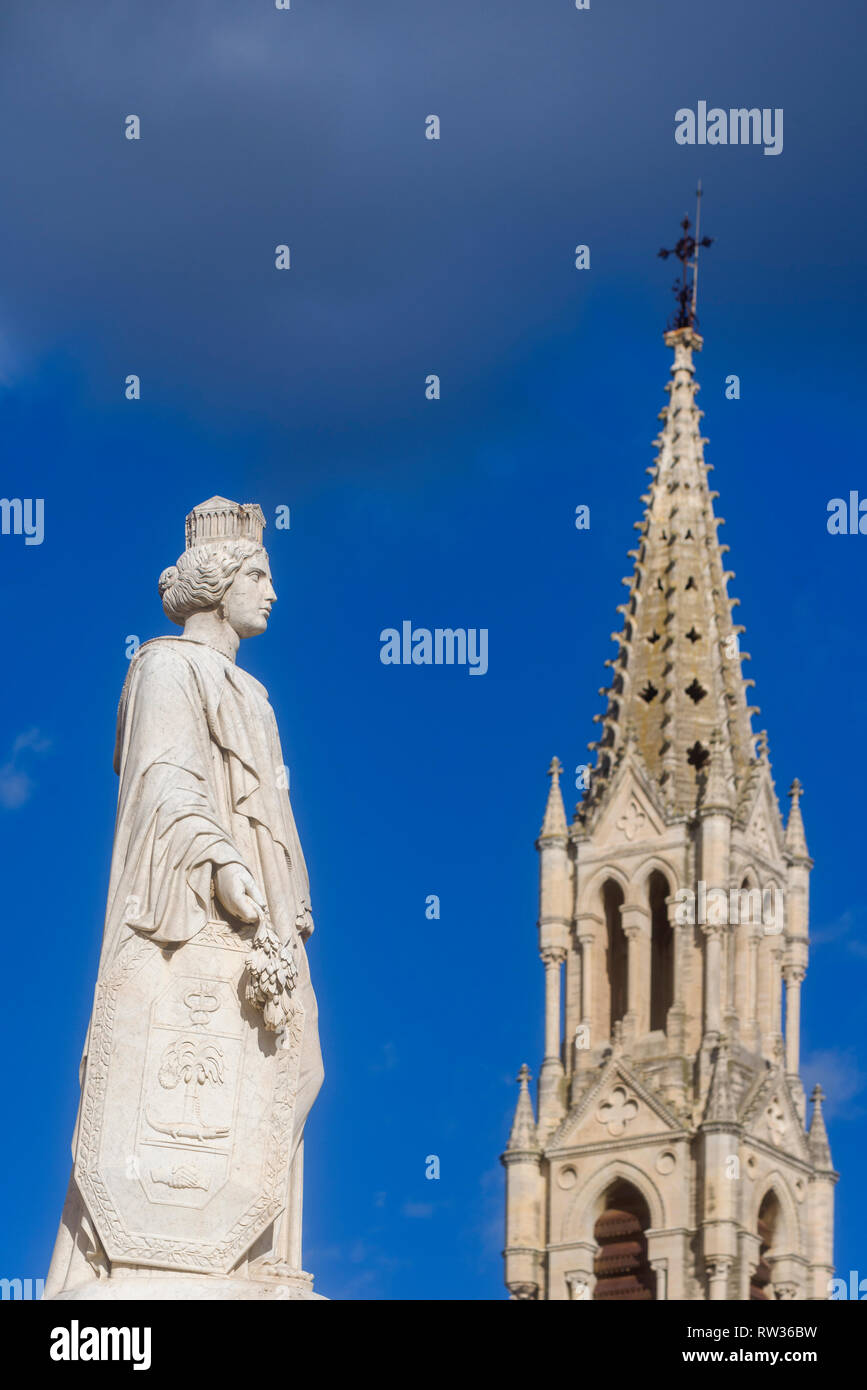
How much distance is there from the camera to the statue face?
15031 millimetres

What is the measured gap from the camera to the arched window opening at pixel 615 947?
Result: 283 ft

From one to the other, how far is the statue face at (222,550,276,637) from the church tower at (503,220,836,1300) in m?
66.0

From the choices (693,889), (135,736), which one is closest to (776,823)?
(693,889)

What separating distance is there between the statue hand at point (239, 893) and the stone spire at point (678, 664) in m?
71.5

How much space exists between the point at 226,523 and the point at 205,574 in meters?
0.31

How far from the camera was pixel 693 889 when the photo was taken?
3342 inches

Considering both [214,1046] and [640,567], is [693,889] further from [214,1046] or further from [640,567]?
[214,1046]

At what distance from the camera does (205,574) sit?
14977mm

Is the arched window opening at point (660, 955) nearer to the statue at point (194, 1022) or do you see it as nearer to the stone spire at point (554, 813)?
the stone spire at point (554, 813)

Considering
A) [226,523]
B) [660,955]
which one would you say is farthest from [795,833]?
[226,523]

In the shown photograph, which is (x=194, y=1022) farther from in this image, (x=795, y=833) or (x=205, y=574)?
(x=795, y=833)

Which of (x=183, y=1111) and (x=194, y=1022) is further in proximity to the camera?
(x=194, y=1022)
